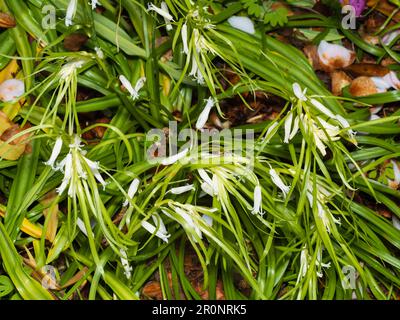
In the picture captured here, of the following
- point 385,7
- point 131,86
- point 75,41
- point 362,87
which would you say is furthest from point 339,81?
point 75,41

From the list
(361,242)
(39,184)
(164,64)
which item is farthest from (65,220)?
(361,242)

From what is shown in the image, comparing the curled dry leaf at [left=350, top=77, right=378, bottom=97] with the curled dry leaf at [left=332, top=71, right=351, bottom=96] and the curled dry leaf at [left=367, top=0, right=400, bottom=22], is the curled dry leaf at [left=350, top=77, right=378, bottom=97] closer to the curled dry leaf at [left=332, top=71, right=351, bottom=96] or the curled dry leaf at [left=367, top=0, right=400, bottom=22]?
the curled dry leaf at [left=332, top=71, right=351, bottom=96]

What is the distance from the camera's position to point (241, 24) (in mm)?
1834

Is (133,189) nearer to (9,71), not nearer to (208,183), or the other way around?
(208,183)

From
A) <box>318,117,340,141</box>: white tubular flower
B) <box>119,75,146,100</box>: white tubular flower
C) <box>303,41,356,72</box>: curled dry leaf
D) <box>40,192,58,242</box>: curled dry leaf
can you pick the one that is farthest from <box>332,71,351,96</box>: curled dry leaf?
<box>40,192,58,242</box>: curled dry leaf

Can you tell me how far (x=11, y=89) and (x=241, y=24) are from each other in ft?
2.32

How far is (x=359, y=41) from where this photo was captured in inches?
74.9

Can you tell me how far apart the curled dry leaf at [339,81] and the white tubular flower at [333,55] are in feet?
0.08

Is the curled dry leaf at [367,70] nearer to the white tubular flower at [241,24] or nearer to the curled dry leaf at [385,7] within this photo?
the curled dry leaf at [385,7]

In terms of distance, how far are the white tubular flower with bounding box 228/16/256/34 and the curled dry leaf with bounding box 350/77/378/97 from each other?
1.17 feet

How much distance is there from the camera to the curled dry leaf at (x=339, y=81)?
189 cm
